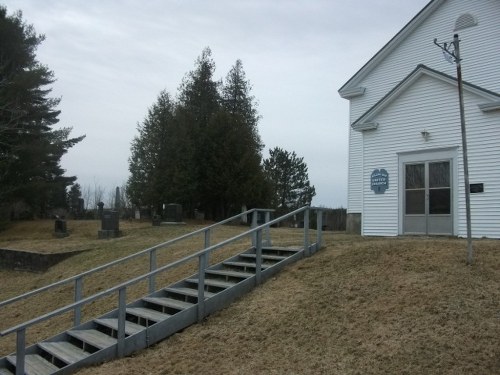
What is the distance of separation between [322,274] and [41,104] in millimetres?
31342

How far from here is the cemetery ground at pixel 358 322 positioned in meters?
5.75

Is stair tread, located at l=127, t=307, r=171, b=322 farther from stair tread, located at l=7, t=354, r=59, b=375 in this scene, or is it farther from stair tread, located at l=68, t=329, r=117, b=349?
stair tread, located at l=7, t=354, r=59, b=375

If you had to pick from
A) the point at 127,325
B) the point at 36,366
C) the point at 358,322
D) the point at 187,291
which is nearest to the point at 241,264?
the point at 187,291

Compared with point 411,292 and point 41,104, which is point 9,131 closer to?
point 41,104

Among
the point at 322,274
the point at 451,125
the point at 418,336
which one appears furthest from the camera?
the point at 451,125

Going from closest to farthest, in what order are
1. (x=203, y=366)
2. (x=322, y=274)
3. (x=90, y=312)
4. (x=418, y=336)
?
1. (x=418, y=336)
2. (x=203, y=366)
3. (x=322, y=274)
4. (x=90, y=312)

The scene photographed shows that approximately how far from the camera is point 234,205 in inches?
1428

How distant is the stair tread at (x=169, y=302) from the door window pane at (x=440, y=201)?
8331 mm

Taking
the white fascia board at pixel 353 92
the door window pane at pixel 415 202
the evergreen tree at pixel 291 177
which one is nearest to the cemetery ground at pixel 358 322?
the door window pane at pixel 415 202

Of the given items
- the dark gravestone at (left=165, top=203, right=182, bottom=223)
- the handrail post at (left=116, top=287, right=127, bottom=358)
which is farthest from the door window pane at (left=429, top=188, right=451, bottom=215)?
the dark gravestone at (left=165, top=203, right=182, bottom=223)

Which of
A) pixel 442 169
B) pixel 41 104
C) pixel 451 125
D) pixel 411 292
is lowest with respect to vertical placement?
pixel 411 292

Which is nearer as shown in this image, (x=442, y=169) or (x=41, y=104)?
(x=442, y=169)

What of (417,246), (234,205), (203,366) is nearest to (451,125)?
(417,246)

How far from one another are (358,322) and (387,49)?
14.0 metres
